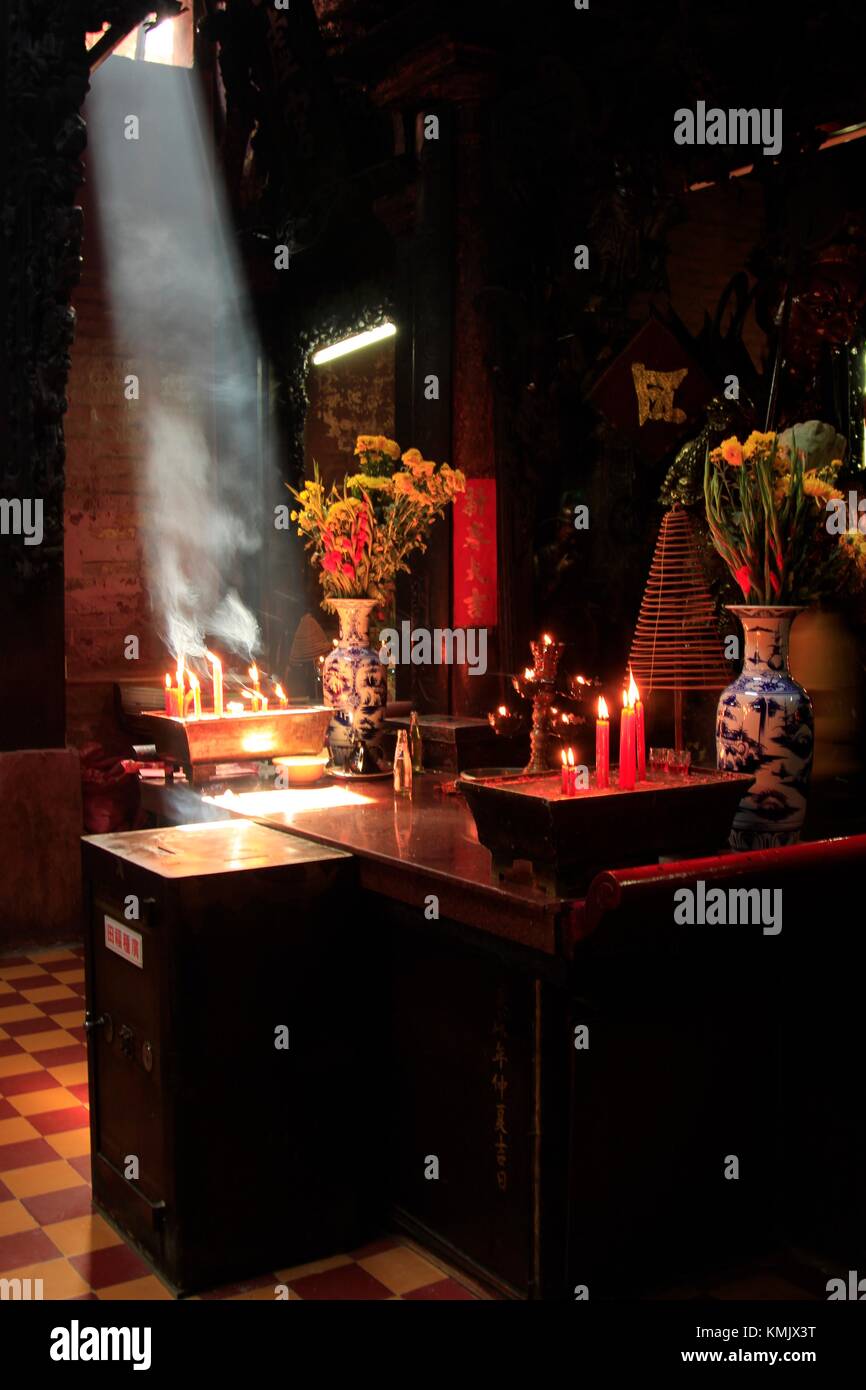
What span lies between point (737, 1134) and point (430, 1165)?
2.70ft

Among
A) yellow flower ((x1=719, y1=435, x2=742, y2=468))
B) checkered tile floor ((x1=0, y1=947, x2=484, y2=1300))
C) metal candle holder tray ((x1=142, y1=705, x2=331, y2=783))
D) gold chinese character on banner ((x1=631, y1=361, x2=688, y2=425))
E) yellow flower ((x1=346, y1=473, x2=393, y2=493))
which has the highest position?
gold chinese character on banner ((x1=631, y1=361, x2=688, y2=425))

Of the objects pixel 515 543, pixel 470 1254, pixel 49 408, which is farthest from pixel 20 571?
pixel 470 1254

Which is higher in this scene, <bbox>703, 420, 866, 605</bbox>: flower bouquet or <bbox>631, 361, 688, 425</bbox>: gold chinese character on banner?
<bbox>631, 361, 688, 425</bbox>: gold chinese character on banner

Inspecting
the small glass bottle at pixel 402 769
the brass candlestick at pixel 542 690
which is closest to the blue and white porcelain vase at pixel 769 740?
the brass candlestick at pixel 542 690

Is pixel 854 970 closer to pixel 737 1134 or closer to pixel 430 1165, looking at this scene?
pixel 737 1134

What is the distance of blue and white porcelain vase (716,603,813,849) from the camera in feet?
11.8

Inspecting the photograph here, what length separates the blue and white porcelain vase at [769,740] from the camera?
3.59m

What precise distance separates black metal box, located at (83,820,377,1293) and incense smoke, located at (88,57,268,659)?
24.5 feet

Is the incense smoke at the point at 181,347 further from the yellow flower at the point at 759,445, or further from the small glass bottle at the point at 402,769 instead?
the yellow flower at the point at 759,445

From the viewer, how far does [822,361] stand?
440 centimetres

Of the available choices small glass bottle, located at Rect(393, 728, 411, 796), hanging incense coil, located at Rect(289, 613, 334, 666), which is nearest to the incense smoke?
hanging incense coil, located at Rect(289, 613, 334, 666)

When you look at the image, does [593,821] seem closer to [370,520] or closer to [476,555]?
[370,520]

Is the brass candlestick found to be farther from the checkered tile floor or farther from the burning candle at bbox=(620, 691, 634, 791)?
the checkered tile floor

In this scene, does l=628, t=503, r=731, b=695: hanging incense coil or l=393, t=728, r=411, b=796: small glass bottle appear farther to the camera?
l=393, t=728, r=411, b=796: small glass bottle
